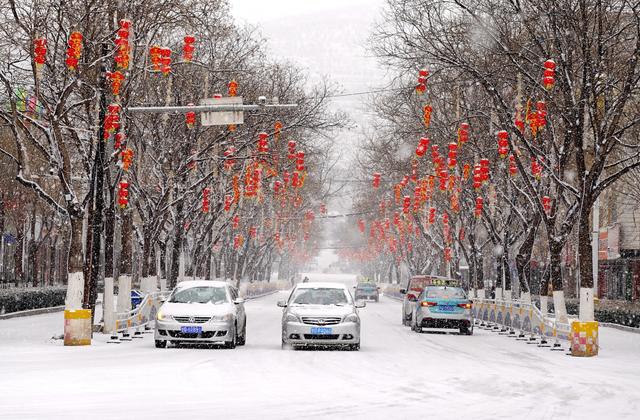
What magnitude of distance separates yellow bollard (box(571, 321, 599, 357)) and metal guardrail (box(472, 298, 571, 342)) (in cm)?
223

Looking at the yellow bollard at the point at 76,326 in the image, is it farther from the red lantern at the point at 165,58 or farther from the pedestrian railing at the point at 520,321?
the pedestrian railing at the point at 520,321

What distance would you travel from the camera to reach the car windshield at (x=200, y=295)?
25723mm

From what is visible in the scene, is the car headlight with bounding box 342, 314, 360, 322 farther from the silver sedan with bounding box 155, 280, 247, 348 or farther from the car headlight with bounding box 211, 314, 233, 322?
the car headlight with bounding box 211, 314, 233, 322

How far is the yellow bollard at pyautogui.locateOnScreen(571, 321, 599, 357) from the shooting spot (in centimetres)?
2508

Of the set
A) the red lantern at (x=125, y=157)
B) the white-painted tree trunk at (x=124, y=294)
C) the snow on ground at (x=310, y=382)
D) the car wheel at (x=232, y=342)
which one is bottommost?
the snow on ground at (x=310, y=382)

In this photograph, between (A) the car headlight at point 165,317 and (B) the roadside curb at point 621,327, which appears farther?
(B) the roadside curb at point 621,327

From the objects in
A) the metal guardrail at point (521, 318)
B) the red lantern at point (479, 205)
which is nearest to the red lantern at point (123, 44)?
the metal guardrail at point (521, 318)

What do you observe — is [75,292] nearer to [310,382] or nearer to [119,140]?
[119,140]

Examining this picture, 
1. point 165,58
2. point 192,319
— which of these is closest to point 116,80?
point 165,58

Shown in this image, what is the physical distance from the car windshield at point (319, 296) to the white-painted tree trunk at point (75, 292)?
5.00 metres

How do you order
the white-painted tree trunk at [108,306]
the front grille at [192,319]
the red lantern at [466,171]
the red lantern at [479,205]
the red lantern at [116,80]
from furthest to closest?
1. the red lantern at [466,171]
2. the red lantern at [479,205]
3. the white-painted tree trunk at [108,306]
4. the red lantern at [116,80]
5. the front grille at [192,319]

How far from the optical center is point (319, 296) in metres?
26.0

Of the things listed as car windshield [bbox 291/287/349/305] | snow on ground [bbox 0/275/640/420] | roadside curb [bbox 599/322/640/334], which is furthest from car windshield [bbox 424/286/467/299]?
car windshield [bbox 291/287/349/305]

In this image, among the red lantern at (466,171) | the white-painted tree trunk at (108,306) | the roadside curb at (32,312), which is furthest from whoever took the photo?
the red lantern at (466,171)
